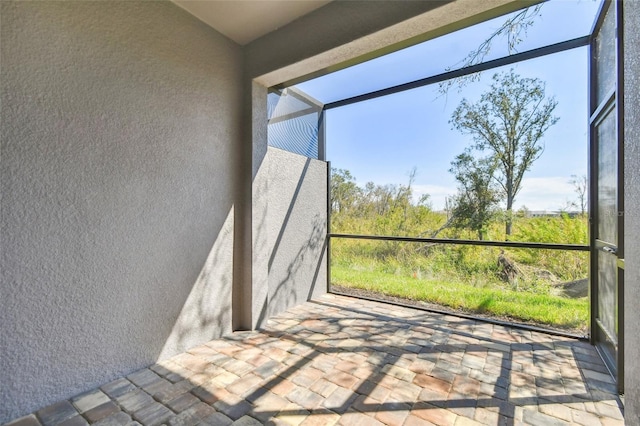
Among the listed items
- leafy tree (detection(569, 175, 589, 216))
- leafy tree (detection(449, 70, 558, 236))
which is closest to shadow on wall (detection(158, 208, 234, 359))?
leafy tree (detection(449, 70, 558, 236))

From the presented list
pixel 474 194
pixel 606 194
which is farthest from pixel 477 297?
pixel 606 194

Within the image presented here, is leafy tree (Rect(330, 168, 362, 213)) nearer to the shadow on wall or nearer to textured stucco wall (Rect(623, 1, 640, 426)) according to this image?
the shadow on wall

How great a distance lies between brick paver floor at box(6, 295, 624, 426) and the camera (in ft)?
5.75

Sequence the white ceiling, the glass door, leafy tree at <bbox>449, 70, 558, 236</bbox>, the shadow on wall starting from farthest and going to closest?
leafy tree at <bbox>449, 70, 558, 236</bbox> < the shadow on wall < the white ceiling < the glass door

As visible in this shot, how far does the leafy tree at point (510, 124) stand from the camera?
340cm

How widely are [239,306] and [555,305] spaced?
3.64 meters

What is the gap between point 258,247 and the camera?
3.14 meters

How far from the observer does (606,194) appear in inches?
93.5

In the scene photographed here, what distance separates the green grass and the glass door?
0.50 m

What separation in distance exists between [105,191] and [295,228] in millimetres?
2302

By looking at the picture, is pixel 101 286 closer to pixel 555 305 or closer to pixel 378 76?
pixel 378 76

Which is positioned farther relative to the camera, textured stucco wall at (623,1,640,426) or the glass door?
the glass door

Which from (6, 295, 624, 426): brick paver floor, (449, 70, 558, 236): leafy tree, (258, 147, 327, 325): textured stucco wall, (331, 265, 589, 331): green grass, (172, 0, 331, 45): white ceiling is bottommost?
(6, 295, 624, 426): brick paver floor

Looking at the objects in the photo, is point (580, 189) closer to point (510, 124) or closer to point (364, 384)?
point (510, 124)
